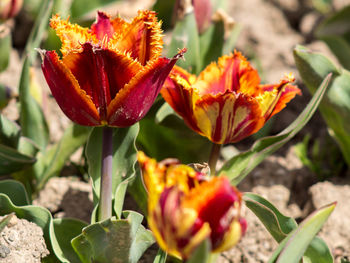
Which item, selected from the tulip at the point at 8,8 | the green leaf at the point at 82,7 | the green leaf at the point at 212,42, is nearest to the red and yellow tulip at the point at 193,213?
the green leaf at the point at 212,42

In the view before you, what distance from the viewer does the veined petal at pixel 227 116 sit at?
1249 millimetres

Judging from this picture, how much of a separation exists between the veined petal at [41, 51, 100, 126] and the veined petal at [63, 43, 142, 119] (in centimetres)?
3

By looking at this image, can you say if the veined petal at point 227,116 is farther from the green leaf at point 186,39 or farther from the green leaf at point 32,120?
the green leaf at point 32,120

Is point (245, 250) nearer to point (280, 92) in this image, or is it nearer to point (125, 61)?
point (280, 92)

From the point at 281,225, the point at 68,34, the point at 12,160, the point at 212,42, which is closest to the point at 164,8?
the point at 212,42

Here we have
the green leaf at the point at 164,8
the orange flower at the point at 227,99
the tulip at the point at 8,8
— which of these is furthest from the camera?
the green leaf at the point at 164,8

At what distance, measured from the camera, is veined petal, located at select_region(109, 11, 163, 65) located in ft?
3.86

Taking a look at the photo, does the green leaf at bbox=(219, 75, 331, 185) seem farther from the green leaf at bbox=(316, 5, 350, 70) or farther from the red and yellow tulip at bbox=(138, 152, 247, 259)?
the green leaf at bbox=(316, 5, 350, 70)

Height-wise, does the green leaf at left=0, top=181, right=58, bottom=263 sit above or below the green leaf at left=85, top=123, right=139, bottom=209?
below

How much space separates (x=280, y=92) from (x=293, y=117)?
2.98 ft

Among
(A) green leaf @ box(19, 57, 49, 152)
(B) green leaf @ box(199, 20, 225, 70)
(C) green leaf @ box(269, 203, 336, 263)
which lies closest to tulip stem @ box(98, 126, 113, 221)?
(C) green leaf @ box(269, 203, 336, 263)

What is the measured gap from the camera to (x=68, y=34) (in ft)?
3.87

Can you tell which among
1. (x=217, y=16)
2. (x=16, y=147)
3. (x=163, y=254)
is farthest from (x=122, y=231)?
(x=217, y=16)

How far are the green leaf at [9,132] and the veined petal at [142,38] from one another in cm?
54
